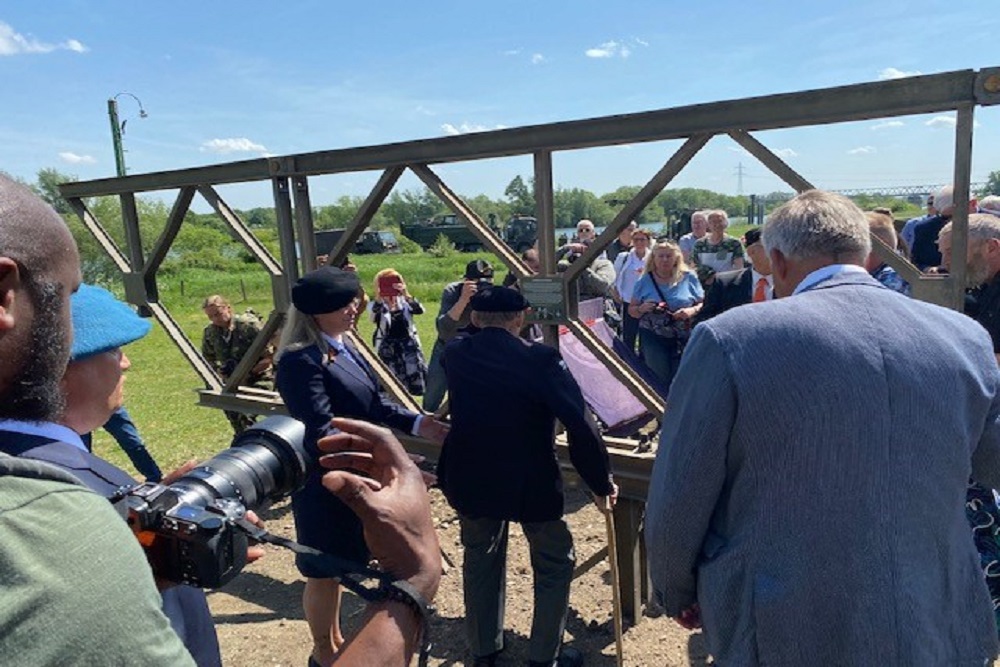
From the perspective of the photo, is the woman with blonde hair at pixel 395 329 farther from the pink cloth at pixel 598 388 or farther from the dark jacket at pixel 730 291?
the dark jacket at pixel 730 291

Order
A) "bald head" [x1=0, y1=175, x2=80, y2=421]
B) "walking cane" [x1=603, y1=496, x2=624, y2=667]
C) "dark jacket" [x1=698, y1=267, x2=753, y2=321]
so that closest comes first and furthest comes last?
"bald head" [x1=0, y1=175, x2=80, y2=421] < "walking cane" [x1=603, y1=496, x2=624, y2=667] < "dark jacket" [x1=698, y1=267, x2=753, y2=321]

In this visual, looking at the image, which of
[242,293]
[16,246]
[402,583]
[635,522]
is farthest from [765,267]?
[242,293]

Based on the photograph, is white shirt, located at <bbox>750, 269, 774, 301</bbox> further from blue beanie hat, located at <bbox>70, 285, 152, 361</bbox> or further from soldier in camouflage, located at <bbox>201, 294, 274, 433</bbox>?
soldier in camouflage, located at <bbox>201, 294, 274, 433</bbox>

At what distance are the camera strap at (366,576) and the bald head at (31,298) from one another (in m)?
0.38

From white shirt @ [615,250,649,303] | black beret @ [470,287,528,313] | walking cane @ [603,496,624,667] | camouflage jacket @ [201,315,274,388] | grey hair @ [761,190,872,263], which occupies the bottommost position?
walking cane @ [603,496,624,667]

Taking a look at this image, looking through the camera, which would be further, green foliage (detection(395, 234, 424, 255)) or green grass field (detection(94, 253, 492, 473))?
green foliage (detection(395, 234, 424, 255))

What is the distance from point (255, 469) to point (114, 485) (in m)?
0.39

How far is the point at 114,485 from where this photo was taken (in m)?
1.17

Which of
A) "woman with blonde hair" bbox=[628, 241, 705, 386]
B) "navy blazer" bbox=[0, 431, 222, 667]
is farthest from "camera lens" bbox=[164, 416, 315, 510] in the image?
"woman with blonde hair" bbox=[628, 241, 705, 386]

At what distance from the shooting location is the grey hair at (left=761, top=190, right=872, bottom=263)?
177 centimetres

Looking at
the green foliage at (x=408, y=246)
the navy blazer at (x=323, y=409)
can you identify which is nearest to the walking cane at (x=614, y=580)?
the navy blazer at (x=323, y=409)

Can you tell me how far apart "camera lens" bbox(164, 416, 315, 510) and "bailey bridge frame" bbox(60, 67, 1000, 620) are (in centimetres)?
181

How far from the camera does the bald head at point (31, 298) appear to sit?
0.80 m

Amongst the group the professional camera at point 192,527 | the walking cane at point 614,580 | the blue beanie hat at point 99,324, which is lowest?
the walking cane at point 614,580
